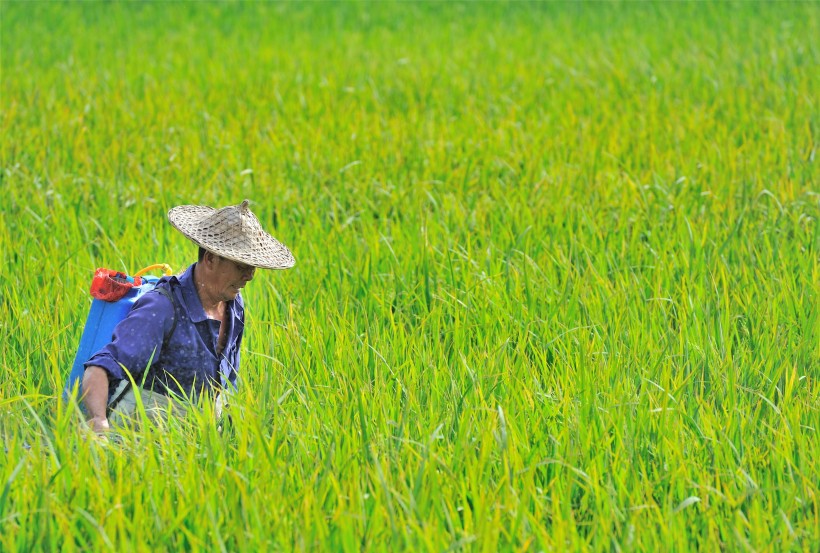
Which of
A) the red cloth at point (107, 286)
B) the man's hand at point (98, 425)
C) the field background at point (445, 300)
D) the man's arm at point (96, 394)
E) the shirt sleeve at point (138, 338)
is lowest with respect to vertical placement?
the field background at point (445, 300)

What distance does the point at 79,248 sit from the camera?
12.7 feet

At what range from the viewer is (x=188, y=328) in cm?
260

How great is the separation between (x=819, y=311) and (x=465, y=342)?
1046 mm

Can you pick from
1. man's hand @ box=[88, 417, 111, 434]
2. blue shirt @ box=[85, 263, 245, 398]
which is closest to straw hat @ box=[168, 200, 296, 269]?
blue shirt @ box=[85, 263, 245, 398]

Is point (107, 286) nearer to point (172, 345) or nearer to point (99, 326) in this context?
point (99, 326)

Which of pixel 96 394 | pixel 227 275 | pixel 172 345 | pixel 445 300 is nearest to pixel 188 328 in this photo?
pixel 172 345

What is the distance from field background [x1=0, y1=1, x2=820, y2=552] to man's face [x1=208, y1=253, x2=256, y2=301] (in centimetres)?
25

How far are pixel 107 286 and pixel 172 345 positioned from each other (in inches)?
8.1

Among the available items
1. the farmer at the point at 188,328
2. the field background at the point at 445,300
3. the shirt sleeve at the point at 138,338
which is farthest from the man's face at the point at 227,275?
the field background at the point at 445,300

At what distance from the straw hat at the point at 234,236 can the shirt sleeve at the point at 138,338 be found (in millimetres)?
175

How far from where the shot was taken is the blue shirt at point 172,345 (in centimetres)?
248

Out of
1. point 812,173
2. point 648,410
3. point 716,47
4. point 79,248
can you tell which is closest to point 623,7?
point 716,47

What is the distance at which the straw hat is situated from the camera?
2500 mm

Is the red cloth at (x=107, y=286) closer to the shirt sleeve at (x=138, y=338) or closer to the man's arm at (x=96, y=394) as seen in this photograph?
the shirt sleeve at (x=138, y=338)
